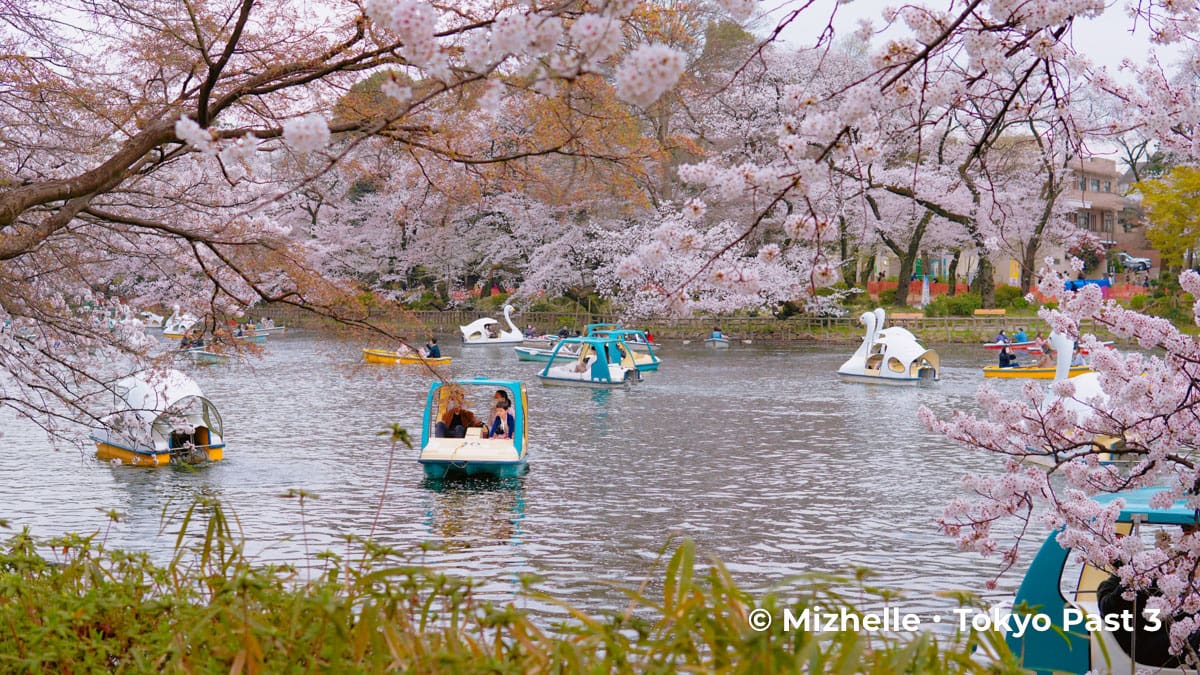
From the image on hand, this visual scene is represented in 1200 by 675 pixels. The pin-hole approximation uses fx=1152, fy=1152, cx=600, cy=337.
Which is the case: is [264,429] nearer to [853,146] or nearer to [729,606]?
[853,146]

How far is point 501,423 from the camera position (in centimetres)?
1897

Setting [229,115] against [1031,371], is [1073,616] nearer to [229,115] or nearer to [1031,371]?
[229,115]

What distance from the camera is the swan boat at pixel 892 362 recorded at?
111ft

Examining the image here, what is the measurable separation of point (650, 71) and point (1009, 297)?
53.3 m

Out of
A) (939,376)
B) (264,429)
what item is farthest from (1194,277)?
(939,376)

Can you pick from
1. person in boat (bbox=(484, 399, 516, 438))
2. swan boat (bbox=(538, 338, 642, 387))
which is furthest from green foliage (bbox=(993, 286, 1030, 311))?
person in boat (bbox=(484, 399, 516, 438))

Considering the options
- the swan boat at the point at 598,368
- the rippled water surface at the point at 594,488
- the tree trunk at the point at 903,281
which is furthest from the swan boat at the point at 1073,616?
the tree trunk at the point at 903,281

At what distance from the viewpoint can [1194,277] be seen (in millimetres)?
7422

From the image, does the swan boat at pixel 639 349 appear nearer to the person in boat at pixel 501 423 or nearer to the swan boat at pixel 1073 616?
the person in boat at pixel 501 423

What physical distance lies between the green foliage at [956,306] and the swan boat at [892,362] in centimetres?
1643

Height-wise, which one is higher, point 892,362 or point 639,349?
point 639,349

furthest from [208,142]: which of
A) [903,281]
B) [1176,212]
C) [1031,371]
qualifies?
[903,281]

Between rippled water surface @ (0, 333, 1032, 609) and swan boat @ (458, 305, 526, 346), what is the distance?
18688 mm

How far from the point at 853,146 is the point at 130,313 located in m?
11.2
